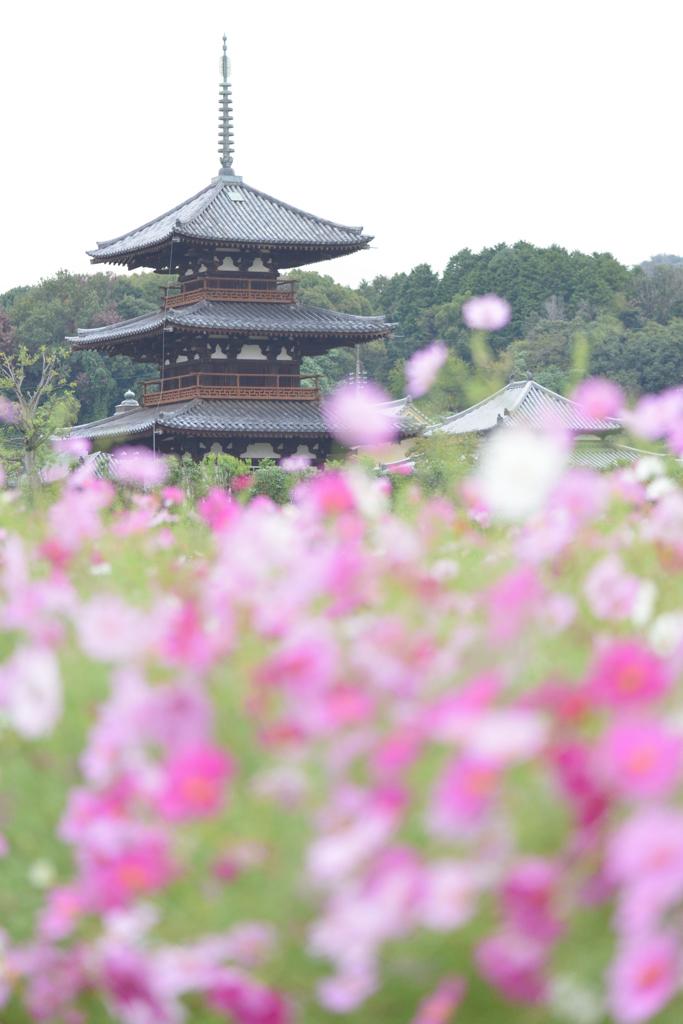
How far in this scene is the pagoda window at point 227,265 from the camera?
21.5 m

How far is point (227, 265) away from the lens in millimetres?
21516

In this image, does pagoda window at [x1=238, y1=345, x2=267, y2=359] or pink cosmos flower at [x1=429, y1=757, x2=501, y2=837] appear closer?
pink cosmos flower at [x1=429, y1=757, x2=501, y2=837]

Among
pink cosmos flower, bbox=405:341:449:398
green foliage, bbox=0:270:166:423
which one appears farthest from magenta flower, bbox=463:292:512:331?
green foliage, bbox=0:270:166:423

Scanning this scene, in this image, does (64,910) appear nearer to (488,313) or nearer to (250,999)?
(250,999)

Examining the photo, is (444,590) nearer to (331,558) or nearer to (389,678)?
(331,558)

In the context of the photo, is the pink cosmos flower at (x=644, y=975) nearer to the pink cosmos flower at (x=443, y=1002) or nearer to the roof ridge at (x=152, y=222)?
the pink cosmos flower at (x=443, y=1002)

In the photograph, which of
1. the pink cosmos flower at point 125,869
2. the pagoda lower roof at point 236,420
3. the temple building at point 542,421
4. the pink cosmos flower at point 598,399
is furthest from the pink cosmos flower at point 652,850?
the temple building at point 542,421

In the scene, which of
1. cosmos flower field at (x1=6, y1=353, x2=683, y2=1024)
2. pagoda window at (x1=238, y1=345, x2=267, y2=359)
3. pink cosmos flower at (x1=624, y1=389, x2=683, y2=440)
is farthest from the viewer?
pagoda window at (x1=238, y1=345, x2=267, y2=359)

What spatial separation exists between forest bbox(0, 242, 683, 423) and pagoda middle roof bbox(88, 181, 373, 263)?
58.8ft

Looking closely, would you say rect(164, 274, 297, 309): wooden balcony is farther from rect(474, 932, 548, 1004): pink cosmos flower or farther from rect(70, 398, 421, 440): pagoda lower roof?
rect(474, 932, 548, 1004): pink cosmos flower

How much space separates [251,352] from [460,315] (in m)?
34.7

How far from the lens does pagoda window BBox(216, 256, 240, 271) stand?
21453 mm

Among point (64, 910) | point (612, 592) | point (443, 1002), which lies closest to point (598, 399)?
point (612, 592)

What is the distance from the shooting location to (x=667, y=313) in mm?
53094
